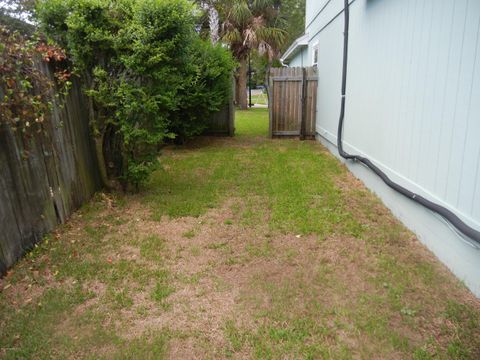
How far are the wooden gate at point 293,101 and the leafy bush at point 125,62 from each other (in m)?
5.26

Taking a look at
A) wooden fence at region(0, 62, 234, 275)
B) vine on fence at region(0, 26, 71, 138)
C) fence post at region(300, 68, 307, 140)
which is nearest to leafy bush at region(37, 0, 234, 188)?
wooden fence at region(0, 62, 234, 275)

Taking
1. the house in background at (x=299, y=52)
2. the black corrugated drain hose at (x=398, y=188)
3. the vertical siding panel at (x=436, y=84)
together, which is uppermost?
the house in background at (x=299, y=52)

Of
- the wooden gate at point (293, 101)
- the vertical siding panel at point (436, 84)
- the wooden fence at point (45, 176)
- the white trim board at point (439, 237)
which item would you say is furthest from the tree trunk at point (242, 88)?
the vertical siding panel at point (436, 84)

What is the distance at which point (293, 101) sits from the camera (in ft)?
33.1

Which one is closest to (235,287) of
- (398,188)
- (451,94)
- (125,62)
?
(398,188)

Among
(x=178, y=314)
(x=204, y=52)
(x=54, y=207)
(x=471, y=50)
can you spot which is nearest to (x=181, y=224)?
(x=54, y=207)

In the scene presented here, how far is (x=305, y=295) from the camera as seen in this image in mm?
2838

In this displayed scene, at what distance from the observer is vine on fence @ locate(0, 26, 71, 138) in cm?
298

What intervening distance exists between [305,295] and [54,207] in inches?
113

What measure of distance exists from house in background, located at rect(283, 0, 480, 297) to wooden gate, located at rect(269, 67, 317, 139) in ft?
11.7

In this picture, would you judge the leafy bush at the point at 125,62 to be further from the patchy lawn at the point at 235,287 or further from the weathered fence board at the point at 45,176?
the patchy lawn at the point at 235,287

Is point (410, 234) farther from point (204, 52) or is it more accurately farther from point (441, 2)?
point (204, 52)

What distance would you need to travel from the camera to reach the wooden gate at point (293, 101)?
989 centimetres

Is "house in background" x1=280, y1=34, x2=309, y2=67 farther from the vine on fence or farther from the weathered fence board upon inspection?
the vine on fence
